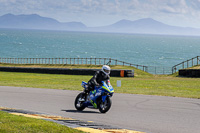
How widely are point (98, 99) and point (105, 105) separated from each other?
330mm

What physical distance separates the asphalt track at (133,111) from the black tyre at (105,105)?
0.18 metres

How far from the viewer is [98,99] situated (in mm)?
12844

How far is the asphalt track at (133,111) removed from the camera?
34.7 feet

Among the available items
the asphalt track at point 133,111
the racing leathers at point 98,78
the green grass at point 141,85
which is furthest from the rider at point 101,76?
the green grass at point 141,85

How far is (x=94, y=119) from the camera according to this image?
38.6 ft

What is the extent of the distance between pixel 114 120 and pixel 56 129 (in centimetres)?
297

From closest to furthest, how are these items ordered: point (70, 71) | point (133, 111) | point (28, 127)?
point (28, 127)
point (133, 111)
point (70, 71)

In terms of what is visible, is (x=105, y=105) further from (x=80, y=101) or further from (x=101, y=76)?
(x=80, y=101)

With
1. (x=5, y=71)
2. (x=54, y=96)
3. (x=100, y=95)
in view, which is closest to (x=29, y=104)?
(x=54, y=96)

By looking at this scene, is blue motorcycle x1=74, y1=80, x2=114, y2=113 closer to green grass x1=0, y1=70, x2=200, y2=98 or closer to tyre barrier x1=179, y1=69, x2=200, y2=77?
green grass x1=0, y1=70, x2=200, y2=98

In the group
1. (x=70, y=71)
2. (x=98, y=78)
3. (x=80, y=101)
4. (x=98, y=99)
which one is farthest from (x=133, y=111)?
(x=70, y=71)

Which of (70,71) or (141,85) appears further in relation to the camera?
(70,71)

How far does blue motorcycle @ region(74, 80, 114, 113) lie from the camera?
40.1 ft

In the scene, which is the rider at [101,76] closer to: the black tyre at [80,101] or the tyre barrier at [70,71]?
the black tyre at [80,101]
